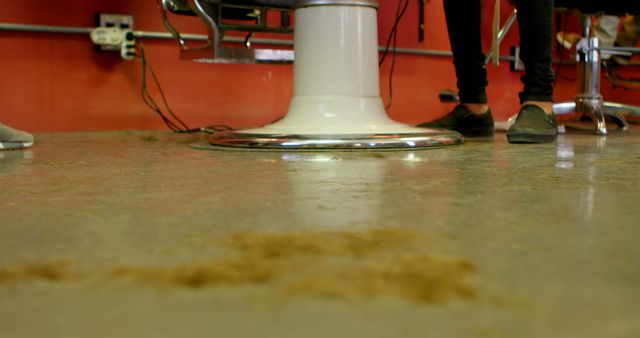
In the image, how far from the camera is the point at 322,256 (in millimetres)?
499

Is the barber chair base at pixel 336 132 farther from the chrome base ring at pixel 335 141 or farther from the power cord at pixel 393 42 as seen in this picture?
the power cord at pixel 393 42

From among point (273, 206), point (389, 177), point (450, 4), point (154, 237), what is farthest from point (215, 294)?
point (450, 4)

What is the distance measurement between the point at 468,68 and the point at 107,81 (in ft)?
4.42

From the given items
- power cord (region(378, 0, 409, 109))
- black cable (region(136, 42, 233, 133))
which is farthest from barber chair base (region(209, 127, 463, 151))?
power cord (region(378, 0, 409, 109))

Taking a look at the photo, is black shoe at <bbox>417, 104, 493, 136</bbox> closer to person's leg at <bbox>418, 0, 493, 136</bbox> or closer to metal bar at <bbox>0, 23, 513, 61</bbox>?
person's leg at <bbox>418, 0, 493, 136</bbox>

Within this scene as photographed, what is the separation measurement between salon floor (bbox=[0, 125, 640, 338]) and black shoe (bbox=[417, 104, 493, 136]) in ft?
3.58

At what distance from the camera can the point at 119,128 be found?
252cm

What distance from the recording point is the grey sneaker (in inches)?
Result: 64.0

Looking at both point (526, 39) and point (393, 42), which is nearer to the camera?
point (526, 39)

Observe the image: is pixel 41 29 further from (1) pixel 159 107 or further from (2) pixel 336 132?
(2) pixel 336 132

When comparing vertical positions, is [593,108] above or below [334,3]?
below

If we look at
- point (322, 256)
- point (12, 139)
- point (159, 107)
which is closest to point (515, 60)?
point (159, 107)

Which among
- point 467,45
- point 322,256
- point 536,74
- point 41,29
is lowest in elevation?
point 322,256

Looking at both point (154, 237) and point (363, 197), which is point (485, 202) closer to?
point (363, 197)
